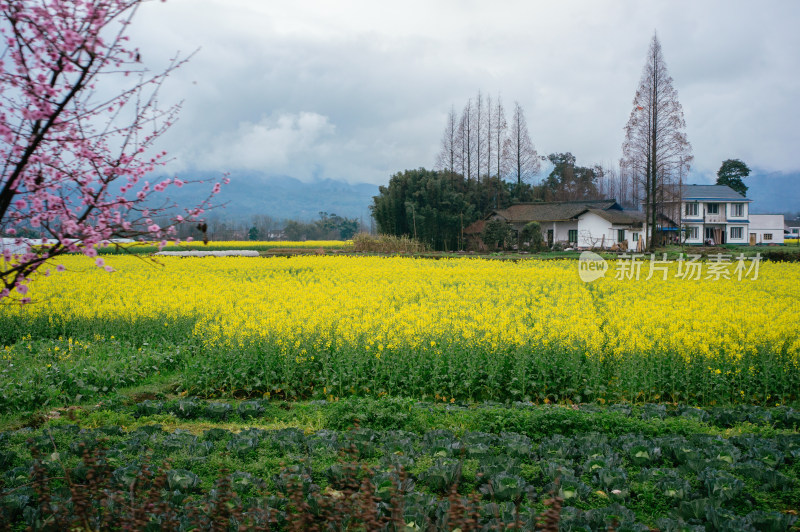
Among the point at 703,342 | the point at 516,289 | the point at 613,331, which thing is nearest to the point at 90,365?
the point at 613,331

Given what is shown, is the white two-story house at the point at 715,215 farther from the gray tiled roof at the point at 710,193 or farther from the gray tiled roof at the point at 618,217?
the gray tiled roof at the point at 618,217

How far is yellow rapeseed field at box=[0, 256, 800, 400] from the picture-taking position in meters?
8.03

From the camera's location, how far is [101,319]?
1180 cm

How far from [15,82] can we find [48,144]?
18.0 inches

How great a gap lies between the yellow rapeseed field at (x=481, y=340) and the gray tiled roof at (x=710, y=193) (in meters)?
48.1

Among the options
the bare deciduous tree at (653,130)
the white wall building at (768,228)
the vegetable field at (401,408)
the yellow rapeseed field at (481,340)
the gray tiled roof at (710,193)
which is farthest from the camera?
the white wall building at (768,228)

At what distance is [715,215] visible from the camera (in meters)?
57.4

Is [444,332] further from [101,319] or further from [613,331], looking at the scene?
[101,319]

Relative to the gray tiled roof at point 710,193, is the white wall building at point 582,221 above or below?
below

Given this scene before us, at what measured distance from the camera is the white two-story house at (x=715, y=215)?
5628cm

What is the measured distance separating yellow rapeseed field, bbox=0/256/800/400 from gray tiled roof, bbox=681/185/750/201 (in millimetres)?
48051

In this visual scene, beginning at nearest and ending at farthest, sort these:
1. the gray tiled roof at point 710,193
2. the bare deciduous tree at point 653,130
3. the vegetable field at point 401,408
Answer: the vegetable field at point 401,408 → the bare deciduous tree at point 653,130 → the gray tiled roof at point 710,193

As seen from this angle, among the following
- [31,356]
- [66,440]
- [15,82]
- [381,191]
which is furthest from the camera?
[381,191]

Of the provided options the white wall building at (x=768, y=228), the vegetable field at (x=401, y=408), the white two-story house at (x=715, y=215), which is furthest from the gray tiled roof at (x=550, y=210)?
the vegetable field at (x=401, y=408)
